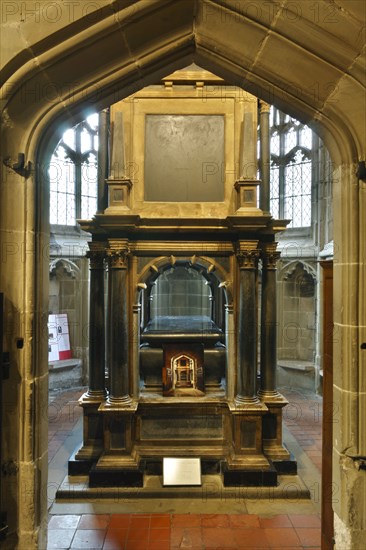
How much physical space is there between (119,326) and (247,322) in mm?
1603

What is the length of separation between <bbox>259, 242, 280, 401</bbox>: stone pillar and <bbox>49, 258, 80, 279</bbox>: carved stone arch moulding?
5410mm

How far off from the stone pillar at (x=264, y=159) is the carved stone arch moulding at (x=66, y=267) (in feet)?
17.7

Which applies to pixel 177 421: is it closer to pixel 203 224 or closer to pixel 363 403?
pixel 203 224

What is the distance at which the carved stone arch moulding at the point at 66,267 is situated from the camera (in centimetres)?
931

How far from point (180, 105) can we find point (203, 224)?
1.71 m

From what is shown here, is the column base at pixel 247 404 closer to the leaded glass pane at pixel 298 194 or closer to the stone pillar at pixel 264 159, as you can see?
the stone pillar at pixel 264 159

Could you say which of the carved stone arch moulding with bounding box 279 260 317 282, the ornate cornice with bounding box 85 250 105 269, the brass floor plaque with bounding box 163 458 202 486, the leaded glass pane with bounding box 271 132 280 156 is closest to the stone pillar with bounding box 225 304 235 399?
the brass floor plaque with bounding box 163 458 202 486

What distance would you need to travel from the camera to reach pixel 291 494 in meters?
4.60

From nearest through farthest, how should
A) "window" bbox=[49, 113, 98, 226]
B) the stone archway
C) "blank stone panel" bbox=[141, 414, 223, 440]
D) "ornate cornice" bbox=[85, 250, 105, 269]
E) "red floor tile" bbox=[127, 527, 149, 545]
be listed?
the stone archway
"red floor tile" bbox=[127, 527, 149, 545]
"blank stone panel" bbox=[141, 414, 223, 440]
"ornate cornice" bbox=[85, 250, 105, 269]
"window" bbox=[49, 113, 98, 226]

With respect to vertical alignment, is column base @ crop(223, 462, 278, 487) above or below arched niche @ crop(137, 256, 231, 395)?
below

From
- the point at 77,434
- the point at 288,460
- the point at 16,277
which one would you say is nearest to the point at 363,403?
the point at 16,277

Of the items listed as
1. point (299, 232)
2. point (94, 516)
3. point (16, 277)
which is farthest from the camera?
point (299, 232)

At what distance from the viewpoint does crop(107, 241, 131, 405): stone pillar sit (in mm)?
4961

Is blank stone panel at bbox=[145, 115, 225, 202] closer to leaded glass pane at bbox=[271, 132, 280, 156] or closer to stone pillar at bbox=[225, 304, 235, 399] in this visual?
stone pillar at bbox=[225, 304, 235, 399]
